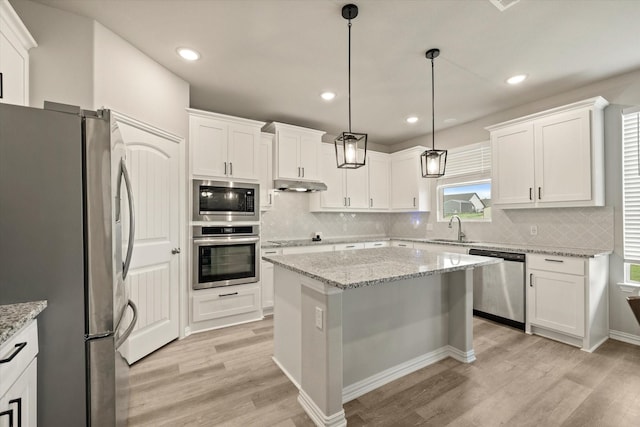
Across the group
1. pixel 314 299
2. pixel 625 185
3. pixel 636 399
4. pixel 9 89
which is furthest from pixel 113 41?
pixel 625 185

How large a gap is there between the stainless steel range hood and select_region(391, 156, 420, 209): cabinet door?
1.61 metres

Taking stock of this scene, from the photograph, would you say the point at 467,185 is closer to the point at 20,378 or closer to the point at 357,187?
the point at 357,187

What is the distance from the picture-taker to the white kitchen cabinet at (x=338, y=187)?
4.58 meters

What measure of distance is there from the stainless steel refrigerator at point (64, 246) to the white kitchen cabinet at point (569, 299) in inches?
150

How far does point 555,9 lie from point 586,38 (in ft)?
2.08

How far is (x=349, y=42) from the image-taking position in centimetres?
227

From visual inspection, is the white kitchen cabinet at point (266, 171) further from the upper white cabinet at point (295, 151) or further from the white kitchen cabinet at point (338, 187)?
the white kitchen cabinet at point (338, 187)

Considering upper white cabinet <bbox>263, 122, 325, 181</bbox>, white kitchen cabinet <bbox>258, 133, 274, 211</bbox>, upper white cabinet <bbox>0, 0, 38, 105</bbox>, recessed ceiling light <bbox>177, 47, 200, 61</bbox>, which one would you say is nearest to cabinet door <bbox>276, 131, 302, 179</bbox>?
upper white cabinet <bbox>263, 122, 325, 181</bbox>

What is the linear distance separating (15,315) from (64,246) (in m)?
0.31

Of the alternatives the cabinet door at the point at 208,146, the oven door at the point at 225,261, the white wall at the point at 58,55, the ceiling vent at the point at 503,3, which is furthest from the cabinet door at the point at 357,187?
the white wall at the point at 58,55

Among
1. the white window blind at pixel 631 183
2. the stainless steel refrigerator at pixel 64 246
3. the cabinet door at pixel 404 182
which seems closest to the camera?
the stainless steel refrigerator at pixel 64 246

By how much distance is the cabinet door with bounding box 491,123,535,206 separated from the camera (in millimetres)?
3365

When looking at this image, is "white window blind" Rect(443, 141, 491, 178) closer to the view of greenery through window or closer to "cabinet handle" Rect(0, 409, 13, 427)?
the view of greenery through window

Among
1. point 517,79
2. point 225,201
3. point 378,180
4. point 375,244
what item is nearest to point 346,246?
point 375,244
